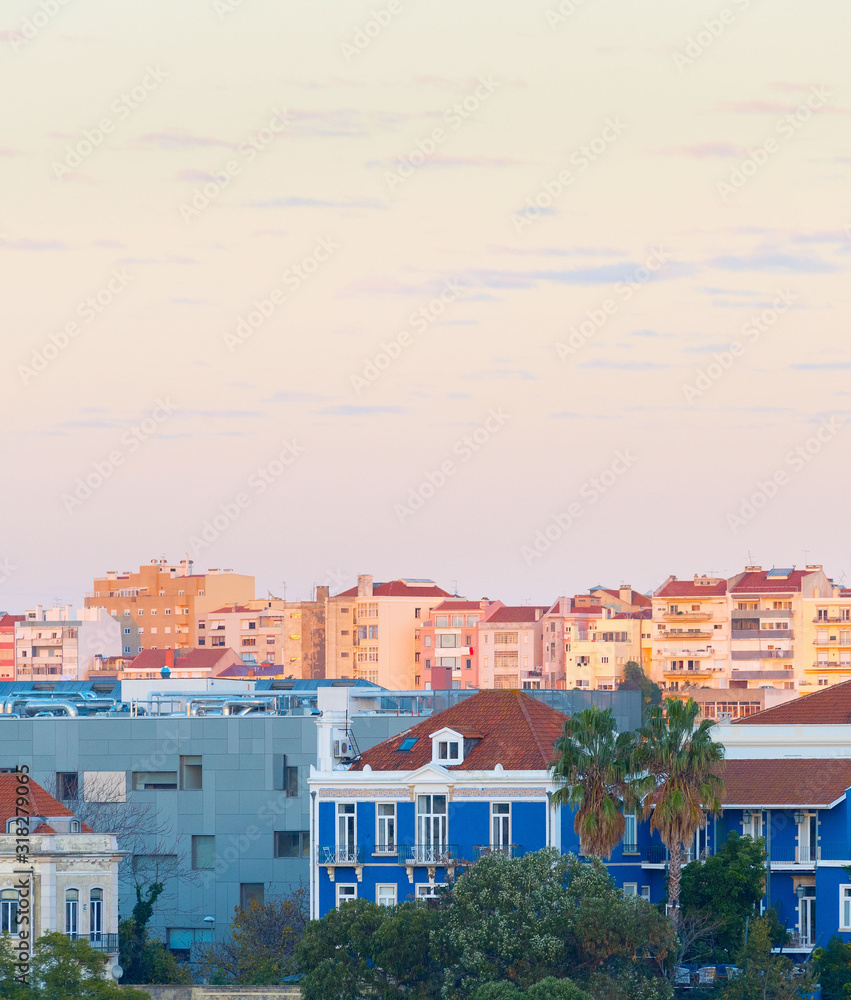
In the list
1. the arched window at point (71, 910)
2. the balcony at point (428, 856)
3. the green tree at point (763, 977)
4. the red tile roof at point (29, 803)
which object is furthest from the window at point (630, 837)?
the red tile roof at point (29, 803)

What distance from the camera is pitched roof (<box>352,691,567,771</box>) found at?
234 ft

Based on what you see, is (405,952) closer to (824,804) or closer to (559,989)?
(559,989)

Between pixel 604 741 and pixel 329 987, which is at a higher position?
pixel 604 741

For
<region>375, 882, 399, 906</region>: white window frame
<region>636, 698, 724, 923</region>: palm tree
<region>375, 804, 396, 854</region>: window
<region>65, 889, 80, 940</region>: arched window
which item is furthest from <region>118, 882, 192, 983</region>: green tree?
<region>636, 698, 724, 923</region>: palm tree

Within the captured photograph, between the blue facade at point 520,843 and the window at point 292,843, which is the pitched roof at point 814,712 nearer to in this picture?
the blue facade at point 520,843

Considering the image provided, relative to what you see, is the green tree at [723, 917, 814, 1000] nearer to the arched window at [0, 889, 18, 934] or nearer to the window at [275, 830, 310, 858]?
the arched window at [0, 889, 18, 934]

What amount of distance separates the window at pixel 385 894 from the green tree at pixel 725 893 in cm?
949

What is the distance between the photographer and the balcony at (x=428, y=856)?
69688 millimetres

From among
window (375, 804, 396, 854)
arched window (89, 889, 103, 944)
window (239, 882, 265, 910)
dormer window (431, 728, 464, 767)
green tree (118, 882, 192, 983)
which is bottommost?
Result: green tree (118, 882, 192, 983)

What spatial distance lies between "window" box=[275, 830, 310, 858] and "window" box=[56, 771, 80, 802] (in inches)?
335

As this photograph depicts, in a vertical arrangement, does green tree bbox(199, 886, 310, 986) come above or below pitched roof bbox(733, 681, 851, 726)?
below

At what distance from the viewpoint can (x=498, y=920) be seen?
61.2 meters

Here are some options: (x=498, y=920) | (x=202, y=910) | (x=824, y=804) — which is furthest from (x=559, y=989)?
(x=202, y=910)

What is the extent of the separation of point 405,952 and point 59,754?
34.6 metres
